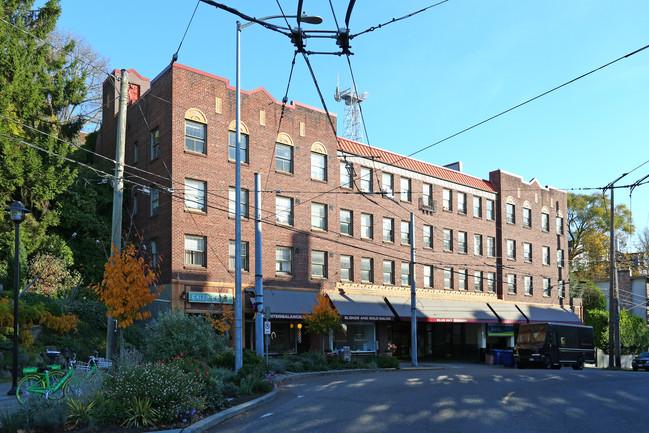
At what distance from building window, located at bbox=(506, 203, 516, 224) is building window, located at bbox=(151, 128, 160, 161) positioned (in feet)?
94.9

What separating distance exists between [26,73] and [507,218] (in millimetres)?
35180

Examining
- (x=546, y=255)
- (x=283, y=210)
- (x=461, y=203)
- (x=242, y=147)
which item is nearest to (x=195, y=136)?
(x=242, y=147)

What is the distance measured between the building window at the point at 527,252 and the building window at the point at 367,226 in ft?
57.1

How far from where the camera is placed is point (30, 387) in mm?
11898

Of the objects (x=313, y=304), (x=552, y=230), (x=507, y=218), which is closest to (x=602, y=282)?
(x=552, y=230)

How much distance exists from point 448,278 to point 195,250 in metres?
20.2

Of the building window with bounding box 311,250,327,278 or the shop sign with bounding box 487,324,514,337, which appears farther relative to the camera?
the shop sign with bounding box 487,324,514,337

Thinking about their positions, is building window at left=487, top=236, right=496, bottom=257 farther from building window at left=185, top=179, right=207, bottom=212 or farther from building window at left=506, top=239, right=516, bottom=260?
building window at left=185, top=179, right=207, bottom=212

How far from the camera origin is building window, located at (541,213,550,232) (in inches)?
2055

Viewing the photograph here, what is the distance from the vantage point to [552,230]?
53.0 m

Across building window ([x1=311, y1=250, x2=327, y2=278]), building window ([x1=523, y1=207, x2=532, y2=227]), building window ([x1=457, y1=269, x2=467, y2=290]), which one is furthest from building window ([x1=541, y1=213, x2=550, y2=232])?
building window ([x1=311, y1=250, x2=327, y2=278])

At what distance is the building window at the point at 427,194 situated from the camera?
41.5 m

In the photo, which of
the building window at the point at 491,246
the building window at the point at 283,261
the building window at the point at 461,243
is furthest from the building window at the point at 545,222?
the building window at the point at 283,261

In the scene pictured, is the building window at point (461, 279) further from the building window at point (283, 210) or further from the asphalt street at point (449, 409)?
the asphalt street at point (449, 409)
